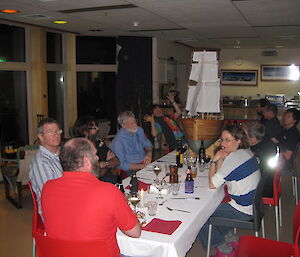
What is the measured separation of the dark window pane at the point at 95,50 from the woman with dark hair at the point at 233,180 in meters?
5.91

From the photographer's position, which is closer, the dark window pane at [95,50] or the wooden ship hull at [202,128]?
the wooden ship hull at [202,128]

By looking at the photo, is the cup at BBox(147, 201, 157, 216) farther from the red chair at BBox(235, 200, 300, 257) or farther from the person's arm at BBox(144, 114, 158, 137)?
the person's arm at BBox(144, 114, 158, 137)

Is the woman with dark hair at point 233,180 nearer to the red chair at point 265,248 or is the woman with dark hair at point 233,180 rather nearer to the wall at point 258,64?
the red chair at point 265,248

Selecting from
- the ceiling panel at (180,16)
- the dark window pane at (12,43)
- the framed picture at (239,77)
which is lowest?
the framed picture at (239,77)

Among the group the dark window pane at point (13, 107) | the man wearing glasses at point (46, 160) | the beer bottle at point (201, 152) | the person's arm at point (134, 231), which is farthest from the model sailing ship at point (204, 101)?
the dark window pane at point (13, 107)

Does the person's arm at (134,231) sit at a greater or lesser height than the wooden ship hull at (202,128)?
lesser

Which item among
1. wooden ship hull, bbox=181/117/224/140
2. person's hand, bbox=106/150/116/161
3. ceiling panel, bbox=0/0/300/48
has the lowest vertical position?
person's hand, bbox=106/150/116/161

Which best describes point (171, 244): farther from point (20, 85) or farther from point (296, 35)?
point (296, 35)

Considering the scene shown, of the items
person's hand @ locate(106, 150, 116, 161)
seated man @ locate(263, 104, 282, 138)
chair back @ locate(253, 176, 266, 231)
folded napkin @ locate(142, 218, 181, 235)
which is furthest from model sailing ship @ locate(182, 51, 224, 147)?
folded napkin @ locate(142, 218, 181, 235)

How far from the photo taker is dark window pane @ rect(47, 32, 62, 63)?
7.91 meters

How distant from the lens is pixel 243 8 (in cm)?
525

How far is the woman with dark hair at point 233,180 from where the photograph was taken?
322 cm

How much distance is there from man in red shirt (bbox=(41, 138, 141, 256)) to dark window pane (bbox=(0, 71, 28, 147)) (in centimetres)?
499

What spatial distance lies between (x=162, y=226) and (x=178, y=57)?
8992mm
